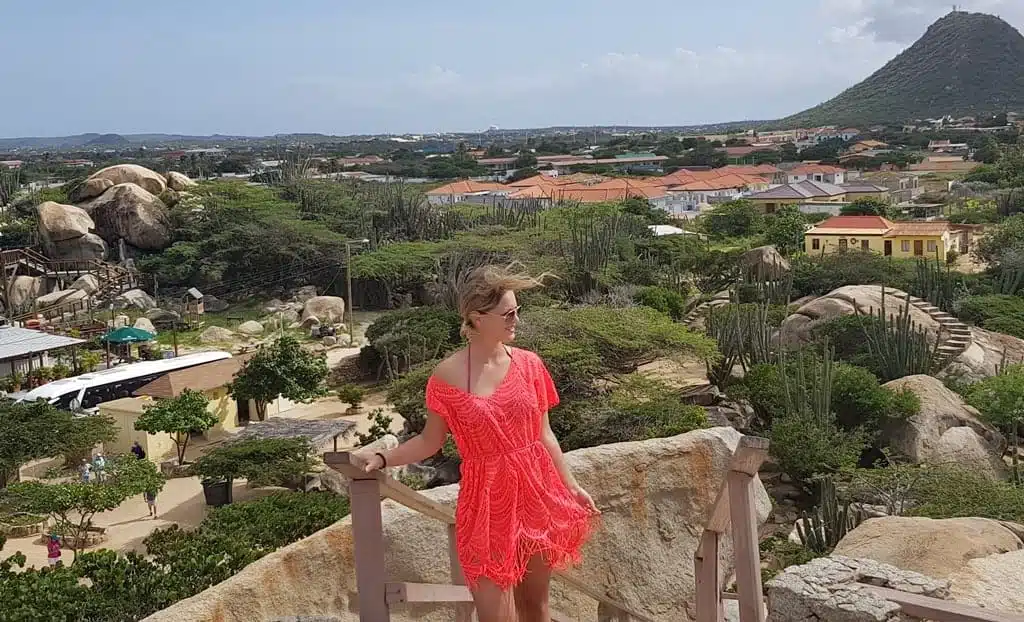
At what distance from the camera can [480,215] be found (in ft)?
136

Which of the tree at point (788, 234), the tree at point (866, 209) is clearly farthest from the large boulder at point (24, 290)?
the tree at point (866, 209)

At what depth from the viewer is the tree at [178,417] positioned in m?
15.9

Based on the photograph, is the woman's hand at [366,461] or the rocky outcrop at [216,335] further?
the rocky outcrop at [216,335]

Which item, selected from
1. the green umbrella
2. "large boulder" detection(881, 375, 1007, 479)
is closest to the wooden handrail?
"large boulder" detection(881, 375, 1007, 479)

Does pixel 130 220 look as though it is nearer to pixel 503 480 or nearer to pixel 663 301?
pixel 663 301

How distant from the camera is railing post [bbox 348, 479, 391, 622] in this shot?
292 cm

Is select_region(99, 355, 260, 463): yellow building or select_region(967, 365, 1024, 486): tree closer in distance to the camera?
select_region(967, 365, 1024, 486): tree

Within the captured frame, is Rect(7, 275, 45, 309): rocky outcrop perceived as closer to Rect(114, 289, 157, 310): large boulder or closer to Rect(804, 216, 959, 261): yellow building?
Rect(114, 289, 157, 310): large boulder

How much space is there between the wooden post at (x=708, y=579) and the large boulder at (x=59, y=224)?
37.6 m

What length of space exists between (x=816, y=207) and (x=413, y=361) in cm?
3360

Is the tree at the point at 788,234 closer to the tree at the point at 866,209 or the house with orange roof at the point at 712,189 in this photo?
the tree at the point at 866,209

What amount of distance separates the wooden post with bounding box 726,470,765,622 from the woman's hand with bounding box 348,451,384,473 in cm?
108

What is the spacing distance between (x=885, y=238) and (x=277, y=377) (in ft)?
82.3

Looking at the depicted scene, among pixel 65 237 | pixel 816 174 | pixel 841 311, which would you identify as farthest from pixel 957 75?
pixel 841 311
